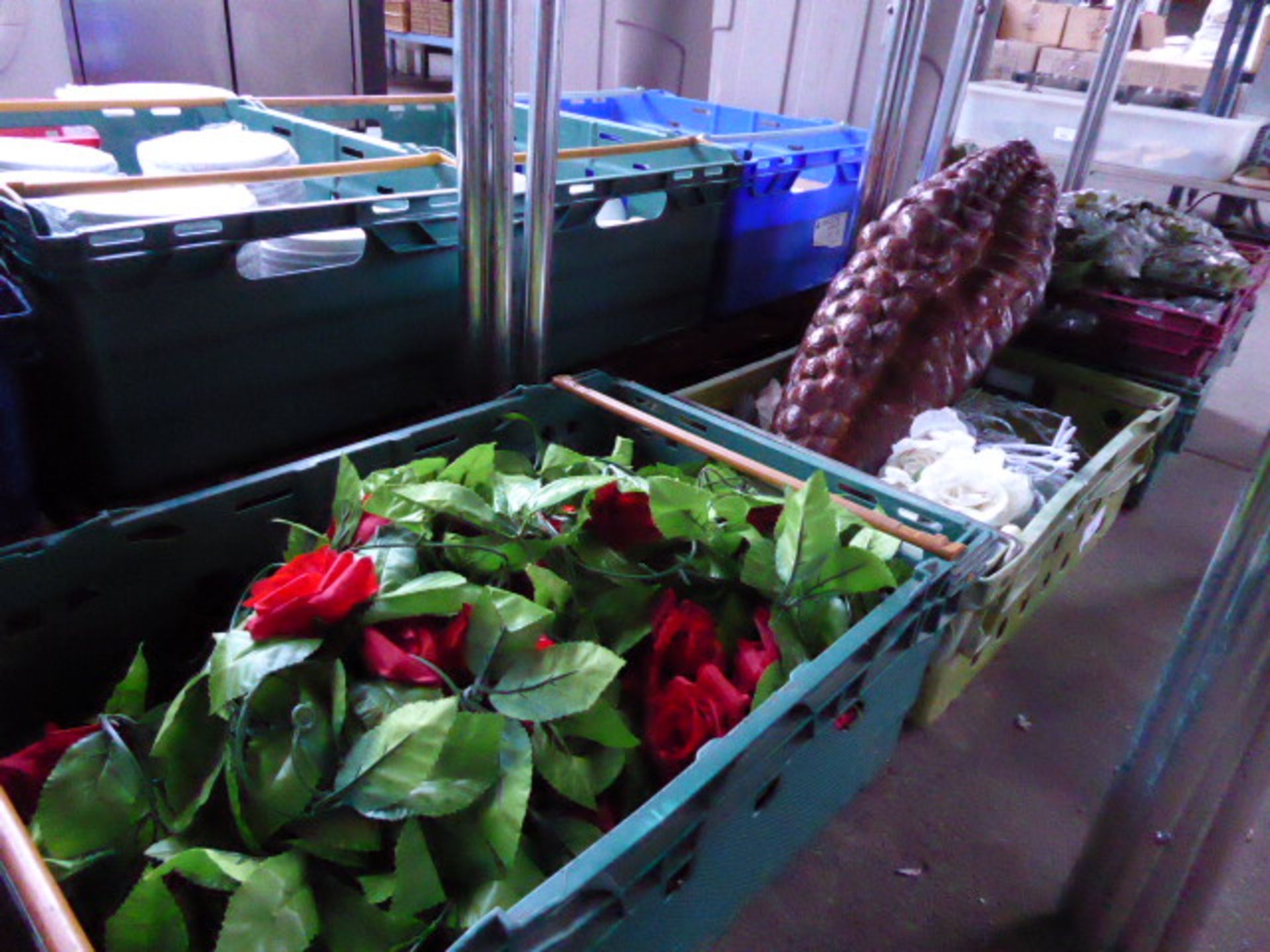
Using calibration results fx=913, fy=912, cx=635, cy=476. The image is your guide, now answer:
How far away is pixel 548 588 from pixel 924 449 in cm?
71

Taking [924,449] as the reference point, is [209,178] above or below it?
above

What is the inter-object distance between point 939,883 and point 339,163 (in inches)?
42.4

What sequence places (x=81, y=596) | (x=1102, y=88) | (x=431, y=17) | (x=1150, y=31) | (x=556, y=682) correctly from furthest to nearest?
(x=431, y=17)
(x=1150, y=31)
(x=1102, y=88)
(x=81, y=596)
(x=556, y=682)

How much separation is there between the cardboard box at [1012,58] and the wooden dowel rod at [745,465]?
15.6ft

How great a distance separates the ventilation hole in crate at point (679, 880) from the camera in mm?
646

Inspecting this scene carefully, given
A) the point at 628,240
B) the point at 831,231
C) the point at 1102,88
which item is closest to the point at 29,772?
the point at 628,240

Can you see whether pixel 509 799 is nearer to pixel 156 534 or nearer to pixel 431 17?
pixel 156 534

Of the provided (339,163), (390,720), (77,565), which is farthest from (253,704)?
(339,163)

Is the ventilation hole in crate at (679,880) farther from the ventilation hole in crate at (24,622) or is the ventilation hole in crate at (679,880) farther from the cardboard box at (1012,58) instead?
the cardboard box at (1012,58)

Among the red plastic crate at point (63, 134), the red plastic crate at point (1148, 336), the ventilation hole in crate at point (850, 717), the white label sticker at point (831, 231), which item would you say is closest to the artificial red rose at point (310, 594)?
the ventilation hole in crate at point (850, 717)

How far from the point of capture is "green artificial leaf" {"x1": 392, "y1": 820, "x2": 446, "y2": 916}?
564 mm

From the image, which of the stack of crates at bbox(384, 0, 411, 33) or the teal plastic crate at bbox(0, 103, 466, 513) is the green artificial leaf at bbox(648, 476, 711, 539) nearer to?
the teal plastic crate at bbox(0, 103, 466, 513)

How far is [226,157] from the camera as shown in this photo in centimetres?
113

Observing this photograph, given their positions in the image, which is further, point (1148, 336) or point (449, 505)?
point (1148, 336)
